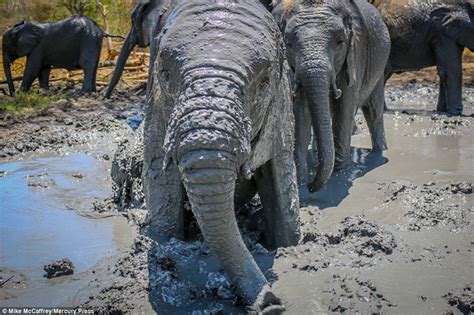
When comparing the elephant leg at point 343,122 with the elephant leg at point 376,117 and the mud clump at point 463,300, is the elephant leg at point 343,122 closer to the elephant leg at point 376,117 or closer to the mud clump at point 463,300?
the elephant leg at point 376,117

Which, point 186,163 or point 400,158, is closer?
point 186,163

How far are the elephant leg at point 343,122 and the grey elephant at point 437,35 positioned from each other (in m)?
4.40

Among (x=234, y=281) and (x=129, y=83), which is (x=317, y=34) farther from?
(x=129, y=83)

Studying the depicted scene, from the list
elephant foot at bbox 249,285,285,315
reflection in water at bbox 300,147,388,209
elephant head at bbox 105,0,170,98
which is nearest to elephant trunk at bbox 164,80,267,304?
elephant foot at bbox 249,285,285,315

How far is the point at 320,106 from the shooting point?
4.76 meters

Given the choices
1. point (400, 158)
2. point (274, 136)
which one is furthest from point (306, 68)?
point (400, 158)

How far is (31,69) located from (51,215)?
8.91 metres

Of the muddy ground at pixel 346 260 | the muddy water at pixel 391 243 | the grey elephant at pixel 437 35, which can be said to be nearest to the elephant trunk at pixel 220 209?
the muddy ground at pixel 346 260

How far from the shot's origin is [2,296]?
3.38m

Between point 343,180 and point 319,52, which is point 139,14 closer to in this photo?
point 343,180

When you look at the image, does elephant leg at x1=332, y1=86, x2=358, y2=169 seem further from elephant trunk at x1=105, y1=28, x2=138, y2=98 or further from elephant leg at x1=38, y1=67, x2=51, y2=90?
elephant leg at x1=38, y1=67, x2=51, y2=90

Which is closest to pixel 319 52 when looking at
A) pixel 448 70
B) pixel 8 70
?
pixel 448 70

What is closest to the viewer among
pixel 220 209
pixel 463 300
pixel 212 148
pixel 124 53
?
pixel 212 148

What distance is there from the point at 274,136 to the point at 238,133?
897mm
